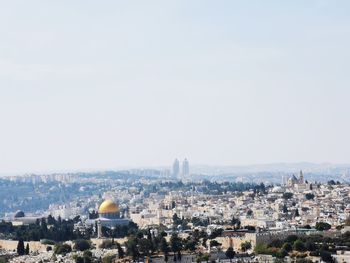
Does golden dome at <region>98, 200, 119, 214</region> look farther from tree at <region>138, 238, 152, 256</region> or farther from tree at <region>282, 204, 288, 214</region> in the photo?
tree at <region>138, 238, 152, 256</region>

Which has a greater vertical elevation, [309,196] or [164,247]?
[309,196]

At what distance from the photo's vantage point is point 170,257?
45.5 metres

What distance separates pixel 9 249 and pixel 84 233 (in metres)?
4.64

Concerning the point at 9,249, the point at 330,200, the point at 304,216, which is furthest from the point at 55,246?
the point at 330,200

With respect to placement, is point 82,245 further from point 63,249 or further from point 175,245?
point 175,245

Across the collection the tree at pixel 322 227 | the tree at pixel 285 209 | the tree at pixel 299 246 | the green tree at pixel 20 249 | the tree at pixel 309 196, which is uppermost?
the tree at pixel 309 196

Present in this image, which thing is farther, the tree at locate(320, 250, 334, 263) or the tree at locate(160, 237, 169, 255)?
the tree at locate(160, 237, 169, 255)

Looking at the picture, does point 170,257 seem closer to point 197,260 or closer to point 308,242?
point 197,260

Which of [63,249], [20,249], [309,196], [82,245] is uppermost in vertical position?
[309,196]

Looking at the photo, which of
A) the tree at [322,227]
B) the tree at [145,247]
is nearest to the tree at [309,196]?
the tree at [322,227]

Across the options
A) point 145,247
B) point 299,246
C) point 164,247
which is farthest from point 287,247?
point 145,247

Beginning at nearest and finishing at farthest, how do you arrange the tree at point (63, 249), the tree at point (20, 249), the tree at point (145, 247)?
1. the tree at point (145, 247)
2. the tree at point (63, 249)
3. the tree at point (20, 249)

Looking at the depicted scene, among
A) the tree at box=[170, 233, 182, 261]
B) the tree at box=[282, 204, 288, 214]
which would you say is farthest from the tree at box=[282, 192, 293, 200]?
the tree at box=[170, 233, 182, 261]

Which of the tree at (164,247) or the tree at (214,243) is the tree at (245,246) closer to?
the tree at (214,243)
